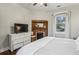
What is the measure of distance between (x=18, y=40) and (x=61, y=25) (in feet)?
4.59

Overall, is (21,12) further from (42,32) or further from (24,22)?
(42,32)

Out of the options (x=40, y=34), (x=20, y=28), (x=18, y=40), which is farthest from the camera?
(x=18, y=40)

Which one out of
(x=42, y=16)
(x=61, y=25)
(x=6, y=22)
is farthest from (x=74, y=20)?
(x=6, y=22)

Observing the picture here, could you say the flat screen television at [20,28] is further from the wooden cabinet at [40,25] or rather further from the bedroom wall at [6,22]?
the wooden cabinet at [40,25]

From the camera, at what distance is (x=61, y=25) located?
1.97m

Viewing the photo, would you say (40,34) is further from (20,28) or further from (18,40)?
(18,40)

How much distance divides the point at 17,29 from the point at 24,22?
385mm

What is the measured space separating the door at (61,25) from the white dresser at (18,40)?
73 centimetres

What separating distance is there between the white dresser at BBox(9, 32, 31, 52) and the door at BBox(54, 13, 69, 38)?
735 millimetres

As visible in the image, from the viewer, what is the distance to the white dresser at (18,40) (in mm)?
2417

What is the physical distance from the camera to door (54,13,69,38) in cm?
193

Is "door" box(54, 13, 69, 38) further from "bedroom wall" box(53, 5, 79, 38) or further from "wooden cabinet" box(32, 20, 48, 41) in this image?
"wooden cabinet" box(32, 20, 48, 41)

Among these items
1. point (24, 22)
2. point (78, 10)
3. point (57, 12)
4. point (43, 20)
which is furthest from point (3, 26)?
point (78, 10)

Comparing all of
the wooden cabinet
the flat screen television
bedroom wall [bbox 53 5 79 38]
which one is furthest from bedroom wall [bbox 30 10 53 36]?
the flat screen television
